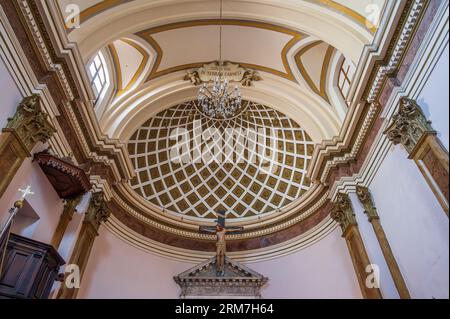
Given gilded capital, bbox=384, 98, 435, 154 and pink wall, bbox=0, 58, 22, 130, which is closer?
gilded capital, bbox=384, 98, 435, 154

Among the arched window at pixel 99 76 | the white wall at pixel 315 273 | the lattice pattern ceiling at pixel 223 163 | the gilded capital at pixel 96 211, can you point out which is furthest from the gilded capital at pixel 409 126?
the arched window at pixel 99 76

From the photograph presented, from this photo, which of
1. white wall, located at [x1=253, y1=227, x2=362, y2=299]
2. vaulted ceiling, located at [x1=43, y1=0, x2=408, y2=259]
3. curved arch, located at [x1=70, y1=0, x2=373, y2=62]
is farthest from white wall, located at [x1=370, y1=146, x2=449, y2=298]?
curved arch, located at [x1=70, y1=0, x2=373, y2=62]

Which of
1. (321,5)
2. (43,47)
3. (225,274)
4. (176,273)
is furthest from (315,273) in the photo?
(43,47)

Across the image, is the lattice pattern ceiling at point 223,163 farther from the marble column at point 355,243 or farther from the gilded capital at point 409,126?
the gilded capital at point 409,126

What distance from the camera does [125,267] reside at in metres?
8.39

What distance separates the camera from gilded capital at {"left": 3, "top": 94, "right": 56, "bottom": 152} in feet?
15.5

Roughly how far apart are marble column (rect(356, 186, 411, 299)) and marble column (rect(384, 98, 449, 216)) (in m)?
1.78

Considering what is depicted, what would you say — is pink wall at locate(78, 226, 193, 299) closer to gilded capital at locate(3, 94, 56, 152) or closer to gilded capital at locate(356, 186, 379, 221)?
gilded capital at locate(3, 94, 56, 152)

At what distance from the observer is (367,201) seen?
6555 millimetres

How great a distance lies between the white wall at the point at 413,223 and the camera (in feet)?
12.9

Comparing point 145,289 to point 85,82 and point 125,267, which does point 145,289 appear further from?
point 85,82

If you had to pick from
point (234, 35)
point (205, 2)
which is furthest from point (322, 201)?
point (205, 2)

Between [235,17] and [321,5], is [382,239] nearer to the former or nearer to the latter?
[321,5]
